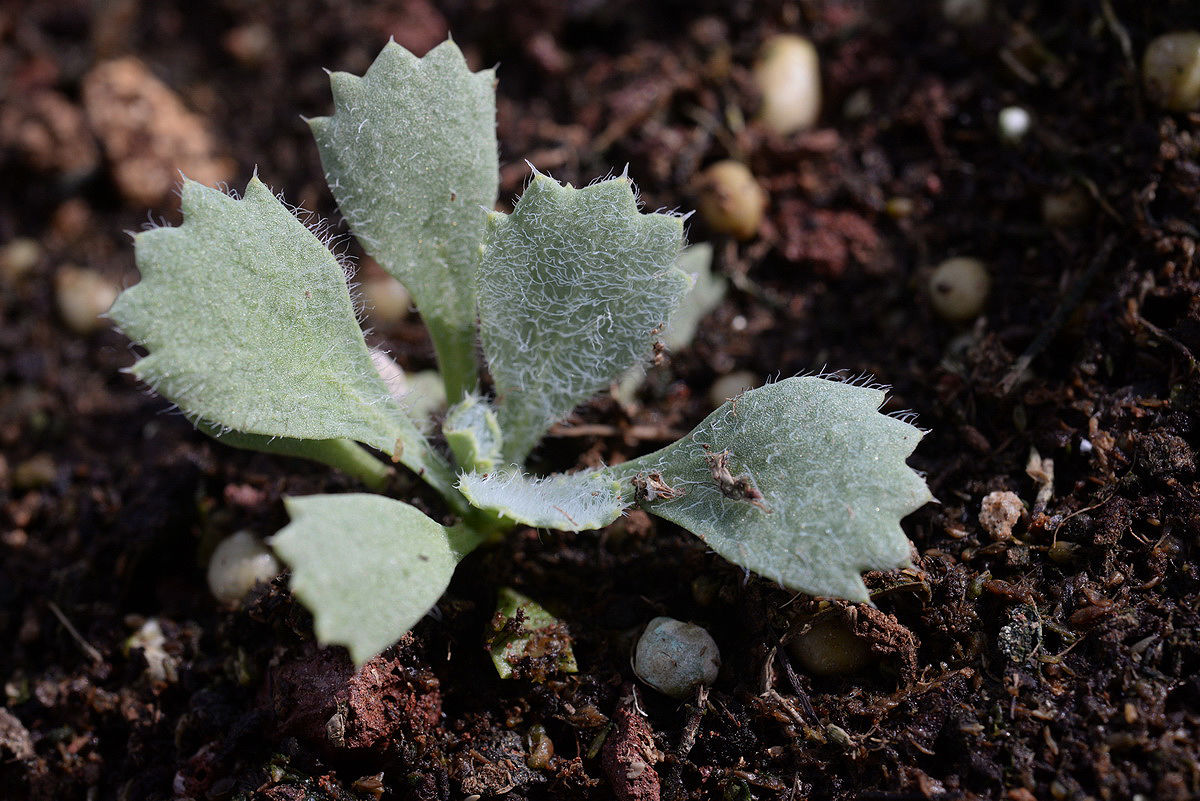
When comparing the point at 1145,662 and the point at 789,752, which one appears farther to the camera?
the point at 789,752

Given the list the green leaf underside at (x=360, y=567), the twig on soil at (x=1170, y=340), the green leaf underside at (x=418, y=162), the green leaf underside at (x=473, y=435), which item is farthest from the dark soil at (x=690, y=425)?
the green leaf underside at (x=418, y=162)

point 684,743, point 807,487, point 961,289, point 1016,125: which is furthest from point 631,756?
point 1016,125

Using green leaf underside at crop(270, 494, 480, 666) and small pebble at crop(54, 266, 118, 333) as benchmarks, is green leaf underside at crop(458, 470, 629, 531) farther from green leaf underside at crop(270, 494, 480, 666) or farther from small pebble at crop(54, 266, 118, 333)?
small pebble at crop(54, 266, 118, 333)

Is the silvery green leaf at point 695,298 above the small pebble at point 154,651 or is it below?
above

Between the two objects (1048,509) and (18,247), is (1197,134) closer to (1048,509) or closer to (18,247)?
(1048,509)

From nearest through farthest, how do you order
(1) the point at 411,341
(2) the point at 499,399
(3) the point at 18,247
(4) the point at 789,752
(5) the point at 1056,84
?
(4) the point at 789,752
(2) the point at 499,399
(5) the point at 1056,84
(1) the point at 411,341
(3) the point at 18,247

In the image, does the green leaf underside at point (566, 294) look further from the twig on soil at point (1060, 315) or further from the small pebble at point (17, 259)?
the small pebble at point (17, 259)

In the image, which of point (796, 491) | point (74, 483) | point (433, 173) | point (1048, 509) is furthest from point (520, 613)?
point (74, 483)
